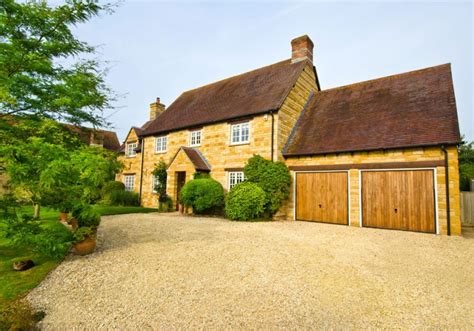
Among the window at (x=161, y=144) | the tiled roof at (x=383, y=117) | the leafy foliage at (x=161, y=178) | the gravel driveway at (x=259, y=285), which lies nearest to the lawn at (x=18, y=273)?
the gravel driveway at (x=259, y=285)

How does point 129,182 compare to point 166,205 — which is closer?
point 166,205

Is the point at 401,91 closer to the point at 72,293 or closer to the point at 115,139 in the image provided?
the point at 72,293

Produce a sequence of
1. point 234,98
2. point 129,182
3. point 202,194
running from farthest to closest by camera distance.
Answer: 1. point 129,182
2. point 234,98
3. point 202,194

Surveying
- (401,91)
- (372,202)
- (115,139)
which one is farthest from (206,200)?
(115,139)

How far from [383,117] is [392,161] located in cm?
263

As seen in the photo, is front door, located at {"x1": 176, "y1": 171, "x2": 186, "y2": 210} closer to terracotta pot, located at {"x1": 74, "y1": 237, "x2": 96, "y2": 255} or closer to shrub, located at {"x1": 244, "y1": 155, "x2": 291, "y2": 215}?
shrub, located at {"x1": 244, "y1": 155, "x2": 291, "y2": 215}

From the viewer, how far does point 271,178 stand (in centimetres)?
1241

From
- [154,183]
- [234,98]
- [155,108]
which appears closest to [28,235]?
[234,98]


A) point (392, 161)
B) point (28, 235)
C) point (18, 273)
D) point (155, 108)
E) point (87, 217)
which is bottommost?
point (18, 273)

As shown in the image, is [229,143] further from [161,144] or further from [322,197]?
[161,144]

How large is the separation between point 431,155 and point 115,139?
33785 mm

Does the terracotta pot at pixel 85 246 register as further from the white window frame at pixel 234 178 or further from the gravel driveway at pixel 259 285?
the white window frame at pixel 234 178

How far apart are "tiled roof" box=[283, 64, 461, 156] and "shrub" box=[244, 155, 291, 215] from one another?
1.32 meters

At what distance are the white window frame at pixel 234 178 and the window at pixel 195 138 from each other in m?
3.38
